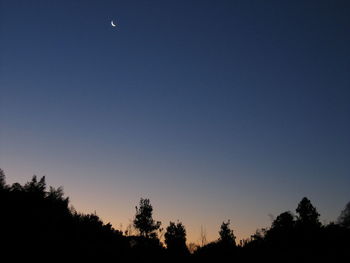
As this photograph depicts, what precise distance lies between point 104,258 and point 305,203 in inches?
1984

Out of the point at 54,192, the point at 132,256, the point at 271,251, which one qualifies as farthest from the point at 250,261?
the point at 54,192

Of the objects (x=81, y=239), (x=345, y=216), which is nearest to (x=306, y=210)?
(x=345, y=216)

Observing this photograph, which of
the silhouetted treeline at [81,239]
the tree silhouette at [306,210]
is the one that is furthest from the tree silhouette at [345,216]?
the silhouetted treeline at [81,239]

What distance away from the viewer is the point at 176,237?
87188 millimetres

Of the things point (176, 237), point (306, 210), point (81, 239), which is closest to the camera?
point (81, 239)

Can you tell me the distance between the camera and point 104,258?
3194cm

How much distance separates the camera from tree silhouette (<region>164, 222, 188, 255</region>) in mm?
85000

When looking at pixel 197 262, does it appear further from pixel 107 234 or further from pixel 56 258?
pixel 56 258

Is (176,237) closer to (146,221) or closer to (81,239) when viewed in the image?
(146,221)

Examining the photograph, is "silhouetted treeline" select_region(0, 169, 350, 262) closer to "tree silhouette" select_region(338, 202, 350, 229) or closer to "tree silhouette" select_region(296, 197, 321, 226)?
"tree silhouette" select_region(296, 197, 321, 226)

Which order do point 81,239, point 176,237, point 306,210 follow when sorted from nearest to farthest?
point 81,239, point 306,210, point 176,237

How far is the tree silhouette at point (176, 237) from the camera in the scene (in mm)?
85000

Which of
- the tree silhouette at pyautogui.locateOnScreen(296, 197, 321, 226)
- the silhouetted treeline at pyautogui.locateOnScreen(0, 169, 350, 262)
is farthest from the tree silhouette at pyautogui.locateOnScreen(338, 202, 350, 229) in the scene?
the silhouetted treeline at pyautogui.locateOnScreen(0, 169, 350, 262)

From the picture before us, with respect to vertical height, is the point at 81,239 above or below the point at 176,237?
below
